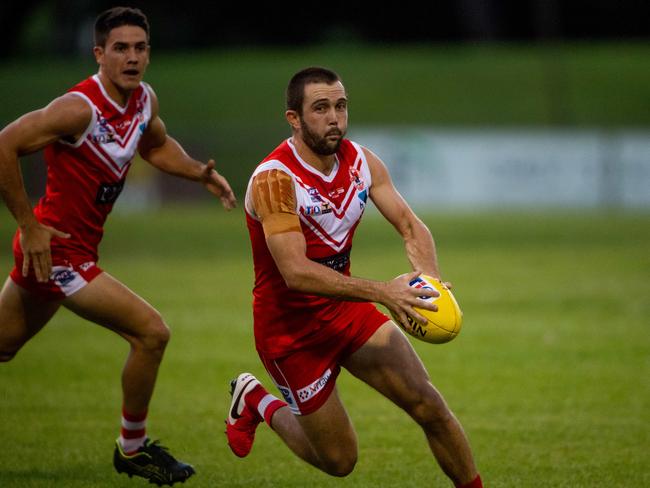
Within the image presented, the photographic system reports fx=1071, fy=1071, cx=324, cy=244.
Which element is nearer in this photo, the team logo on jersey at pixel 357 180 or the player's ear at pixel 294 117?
the player's ear at pixel 294 117

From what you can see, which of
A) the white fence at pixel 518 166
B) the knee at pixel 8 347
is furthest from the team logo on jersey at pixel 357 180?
the white fence at pixel 518 166

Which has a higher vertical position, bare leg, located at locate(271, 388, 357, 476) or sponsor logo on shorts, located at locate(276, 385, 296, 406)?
sponsor logo on shorts, located at locate(276, 385, 296, 406)

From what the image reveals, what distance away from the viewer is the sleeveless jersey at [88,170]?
23.7ft

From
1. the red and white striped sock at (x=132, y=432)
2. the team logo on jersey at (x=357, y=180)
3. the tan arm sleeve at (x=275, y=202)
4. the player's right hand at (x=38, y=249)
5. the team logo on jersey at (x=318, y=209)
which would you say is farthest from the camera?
the red and white striped sock at (x=132, y=432)

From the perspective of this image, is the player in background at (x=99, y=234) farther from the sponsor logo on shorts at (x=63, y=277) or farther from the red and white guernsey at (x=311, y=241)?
the red and white guernsey at (x=311, y=241)

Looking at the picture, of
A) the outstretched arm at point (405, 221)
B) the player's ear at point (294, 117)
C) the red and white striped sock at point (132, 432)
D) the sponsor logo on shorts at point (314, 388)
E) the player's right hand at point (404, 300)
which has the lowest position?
the red and white striped sock at point (132, 432)

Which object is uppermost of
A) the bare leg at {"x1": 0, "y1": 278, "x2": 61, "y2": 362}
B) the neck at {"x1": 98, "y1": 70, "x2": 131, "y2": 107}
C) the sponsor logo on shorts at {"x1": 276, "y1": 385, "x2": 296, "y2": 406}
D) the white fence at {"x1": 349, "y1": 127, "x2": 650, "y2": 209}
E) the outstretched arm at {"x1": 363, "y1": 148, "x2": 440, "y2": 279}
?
the neck at {"x1": 98, "y1": 70, "x2": 131, "y2": 107}

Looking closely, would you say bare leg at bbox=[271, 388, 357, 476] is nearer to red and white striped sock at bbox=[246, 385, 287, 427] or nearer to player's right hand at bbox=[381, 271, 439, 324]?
red and white striped sock at bbox=[246, 385, 287, 427]

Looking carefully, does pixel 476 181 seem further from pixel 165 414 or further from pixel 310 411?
pixel 310 411

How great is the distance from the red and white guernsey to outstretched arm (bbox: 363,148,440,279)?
83 mm

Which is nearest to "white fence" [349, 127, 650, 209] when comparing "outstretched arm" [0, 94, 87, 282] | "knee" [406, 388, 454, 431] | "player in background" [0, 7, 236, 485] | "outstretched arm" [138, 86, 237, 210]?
"outstretched arm" [138, 86, 237, 210]

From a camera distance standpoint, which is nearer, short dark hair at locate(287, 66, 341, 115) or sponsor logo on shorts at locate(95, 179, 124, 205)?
short dark hair at locate(287, 66, 341, 115)

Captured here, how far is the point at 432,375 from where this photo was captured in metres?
10.5

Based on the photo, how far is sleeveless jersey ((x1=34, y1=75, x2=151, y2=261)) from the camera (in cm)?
723
